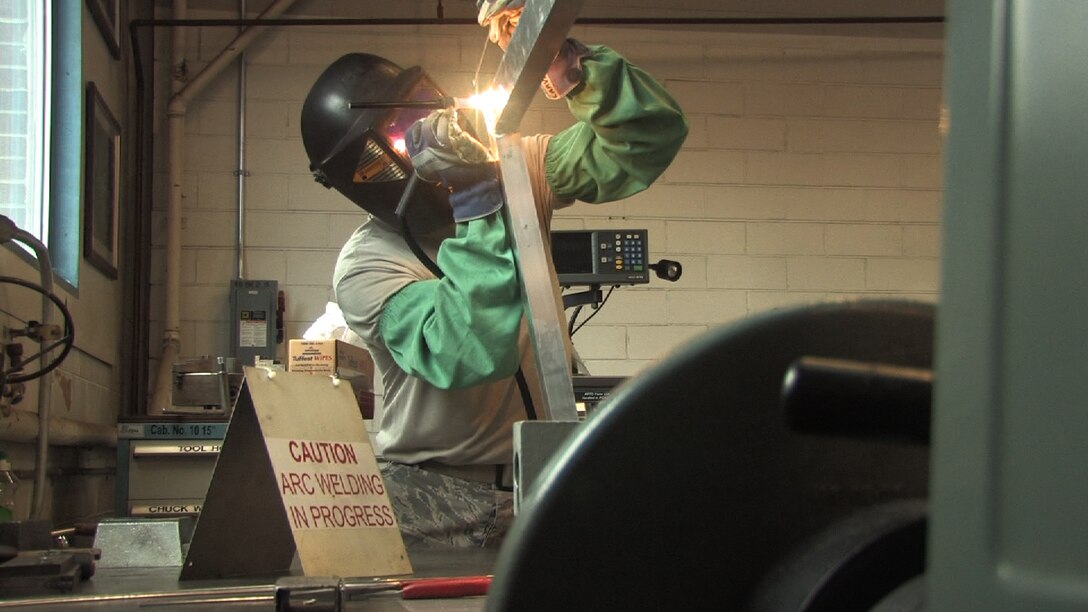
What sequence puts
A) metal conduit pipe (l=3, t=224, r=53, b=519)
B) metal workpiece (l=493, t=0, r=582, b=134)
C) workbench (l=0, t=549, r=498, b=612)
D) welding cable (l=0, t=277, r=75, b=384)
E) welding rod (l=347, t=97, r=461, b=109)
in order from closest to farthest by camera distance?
1. metal workpiece (l=493, t=0, r=582, b=134)
2. workbench (l=0, t=549, r=498, b=612)
3. welding rod (l=347, t=97, r=461, b=109)
4. welding cable (l=0, t=277, r=75, b=384)
5. metal conduit pipe (l=3, t=224, r=53, b=519)

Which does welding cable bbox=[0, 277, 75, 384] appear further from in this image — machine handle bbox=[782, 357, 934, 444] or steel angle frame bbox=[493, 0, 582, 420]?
machine handle bbox=[782, 357, 934, 444]

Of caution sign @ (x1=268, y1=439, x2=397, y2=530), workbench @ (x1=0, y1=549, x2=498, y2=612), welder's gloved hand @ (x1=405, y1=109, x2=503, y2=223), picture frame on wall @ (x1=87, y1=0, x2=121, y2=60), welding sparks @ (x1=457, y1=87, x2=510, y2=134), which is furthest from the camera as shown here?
picture frame on wall @ (x1=87, y1=0, x2=121, y2=60)

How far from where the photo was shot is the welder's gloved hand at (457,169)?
1756mm

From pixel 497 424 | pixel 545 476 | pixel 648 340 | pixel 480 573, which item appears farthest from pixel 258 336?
pixel 545 476

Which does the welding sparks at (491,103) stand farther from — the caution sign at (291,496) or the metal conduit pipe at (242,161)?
the metal conduit pipe at (242,161)

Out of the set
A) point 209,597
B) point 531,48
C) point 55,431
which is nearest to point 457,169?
point 531,48

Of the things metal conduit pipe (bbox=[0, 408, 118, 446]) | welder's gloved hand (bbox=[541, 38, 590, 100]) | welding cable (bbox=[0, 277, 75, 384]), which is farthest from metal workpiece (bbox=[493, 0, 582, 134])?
metal conduit pipe (bbox=[0, 408, 118, 446])

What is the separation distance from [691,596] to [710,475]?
2.7 inches

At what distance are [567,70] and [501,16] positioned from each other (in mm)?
176

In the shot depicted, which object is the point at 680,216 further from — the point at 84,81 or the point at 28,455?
the point at 28,455

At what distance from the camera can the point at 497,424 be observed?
214 centimetres

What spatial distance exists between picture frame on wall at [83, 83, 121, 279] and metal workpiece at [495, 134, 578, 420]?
270 cm

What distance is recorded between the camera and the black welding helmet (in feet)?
7.20

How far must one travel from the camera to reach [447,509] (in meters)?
2.10
